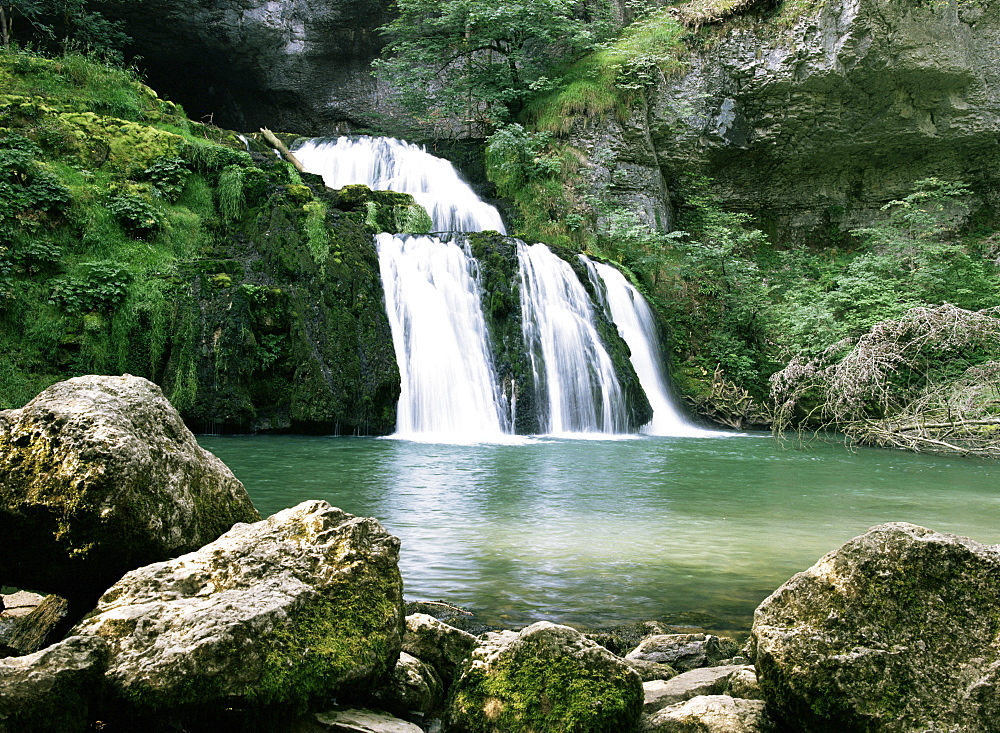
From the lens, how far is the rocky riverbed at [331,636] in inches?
85.5

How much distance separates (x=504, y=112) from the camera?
19.8m

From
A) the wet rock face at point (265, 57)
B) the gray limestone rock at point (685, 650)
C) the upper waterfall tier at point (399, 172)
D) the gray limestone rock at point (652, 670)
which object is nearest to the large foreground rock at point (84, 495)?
the gray limestone rock at point (652, 670)

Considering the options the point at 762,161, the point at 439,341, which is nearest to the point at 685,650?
the point at 439,341

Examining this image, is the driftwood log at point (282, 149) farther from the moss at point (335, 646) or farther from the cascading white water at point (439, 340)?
the moss at point (335, 646)

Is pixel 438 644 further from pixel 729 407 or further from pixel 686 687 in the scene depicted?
pixel 729 407

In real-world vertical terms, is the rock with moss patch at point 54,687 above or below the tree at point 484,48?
below

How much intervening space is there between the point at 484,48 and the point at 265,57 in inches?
282

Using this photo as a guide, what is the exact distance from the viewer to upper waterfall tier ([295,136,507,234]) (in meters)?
17.8

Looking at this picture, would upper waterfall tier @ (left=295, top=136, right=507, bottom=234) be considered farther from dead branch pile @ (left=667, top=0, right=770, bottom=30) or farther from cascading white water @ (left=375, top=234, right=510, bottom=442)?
dead branch pile @ (left=667, top=0, right=770, bottom=30)

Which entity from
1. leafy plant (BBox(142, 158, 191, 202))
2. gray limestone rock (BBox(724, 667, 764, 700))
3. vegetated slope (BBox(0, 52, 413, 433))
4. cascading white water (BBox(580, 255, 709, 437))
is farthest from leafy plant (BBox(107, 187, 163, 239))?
gray limestone rock (BBox(724, 667, 764, 700))

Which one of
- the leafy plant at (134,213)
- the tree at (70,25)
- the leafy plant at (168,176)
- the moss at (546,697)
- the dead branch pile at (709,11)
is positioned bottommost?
the moss at (546,697)

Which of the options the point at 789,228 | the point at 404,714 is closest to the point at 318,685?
the point at 404,714

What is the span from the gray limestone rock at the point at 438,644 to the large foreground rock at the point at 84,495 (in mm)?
1062

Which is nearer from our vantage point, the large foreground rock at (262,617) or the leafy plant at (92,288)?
the large foreground rock at (262,617)
